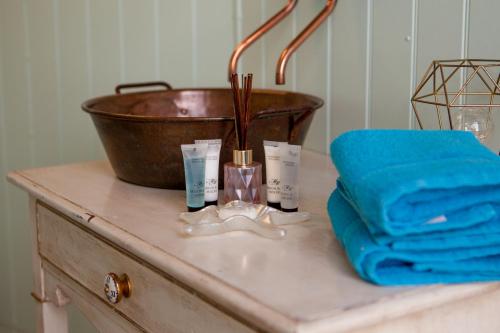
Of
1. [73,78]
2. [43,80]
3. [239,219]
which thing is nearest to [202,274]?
[239,219]

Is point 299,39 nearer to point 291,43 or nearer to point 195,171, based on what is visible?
point 291,43

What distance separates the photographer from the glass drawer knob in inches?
36.2

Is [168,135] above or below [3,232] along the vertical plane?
above

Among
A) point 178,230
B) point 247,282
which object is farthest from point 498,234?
point 178,230

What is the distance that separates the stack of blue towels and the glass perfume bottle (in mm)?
225

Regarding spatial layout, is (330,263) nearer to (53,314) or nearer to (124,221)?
(124,221)

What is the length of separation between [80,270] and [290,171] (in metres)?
0.34

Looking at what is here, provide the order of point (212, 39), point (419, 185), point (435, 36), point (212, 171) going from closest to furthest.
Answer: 1. point (419, 185)
2. point (212, 171)
3. point (435, 36)
4. point (212, 39)

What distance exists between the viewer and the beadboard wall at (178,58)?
45.8 inches

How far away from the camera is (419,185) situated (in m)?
0.67

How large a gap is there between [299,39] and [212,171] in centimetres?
37

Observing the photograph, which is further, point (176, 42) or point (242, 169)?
point (176, 42)

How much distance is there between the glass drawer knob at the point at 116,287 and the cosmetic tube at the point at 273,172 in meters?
0.21

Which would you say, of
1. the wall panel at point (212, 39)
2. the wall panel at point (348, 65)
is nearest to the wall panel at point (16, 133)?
the wall panel at point (212, 39)
